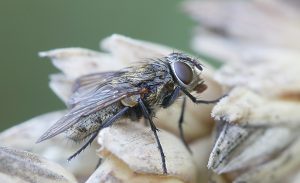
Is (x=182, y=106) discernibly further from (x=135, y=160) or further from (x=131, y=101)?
(x=135, y=160)

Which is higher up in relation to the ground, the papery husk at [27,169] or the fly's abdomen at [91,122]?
the papery husk at [27,169]

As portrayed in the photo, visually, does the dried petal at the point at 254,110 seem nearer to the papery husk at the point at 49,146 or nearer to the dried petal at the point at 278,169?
the dried petal at the point at 278,169

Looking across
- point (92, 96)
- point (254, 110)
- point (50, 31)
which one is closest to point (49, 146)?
point (92, 96)

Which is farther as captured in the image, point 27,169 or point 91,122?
point 91,122

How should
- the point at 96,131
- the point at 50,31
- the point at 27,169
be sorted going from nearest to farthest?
the point at 27,169
the point at 96,131
the point at 50,31

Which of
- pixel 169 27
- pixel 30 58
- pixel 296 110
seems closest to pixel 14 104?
pixel 30 58

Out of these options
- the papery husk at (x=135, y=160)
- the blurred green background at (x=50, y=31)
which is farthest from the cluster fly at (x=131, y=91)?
the blurred green background at (x=50, y=31)

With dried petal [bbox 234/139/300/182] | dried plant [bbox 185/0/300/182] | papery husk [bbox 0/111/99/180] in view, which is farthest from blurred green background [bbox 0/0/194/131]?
dried petal [bbox 234/139/300/182]
